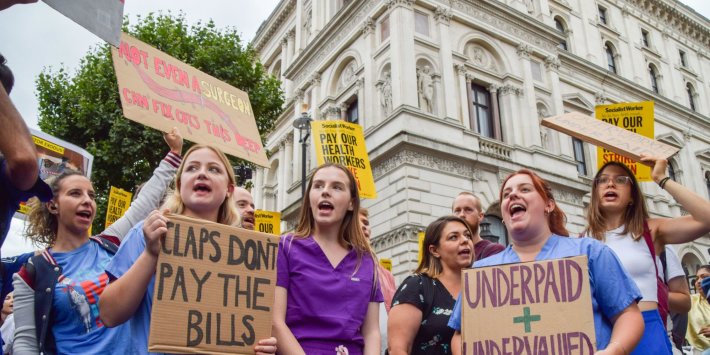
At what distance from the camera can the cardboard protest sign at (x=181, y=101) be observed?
4434mm

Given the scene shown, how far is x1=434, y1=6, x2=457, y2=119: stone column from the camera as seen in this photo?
18.8 metres

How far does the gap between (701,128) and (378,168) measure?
22326mm

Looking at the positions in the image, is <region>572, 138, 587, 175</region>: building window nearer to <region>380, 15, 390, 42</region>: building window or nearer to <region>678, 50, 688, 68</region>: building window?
<region>380, 15, 390, 42</region>: building window

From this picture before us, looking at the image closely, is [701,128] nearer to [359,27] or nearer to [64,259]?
[359,27]

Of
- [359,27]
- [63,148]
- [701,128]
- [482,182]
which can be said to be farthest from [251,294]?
[701,128]

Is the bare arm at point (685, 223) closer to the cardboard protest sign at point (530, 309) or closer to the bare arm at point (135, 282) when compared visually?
the cardboard protest sign at point (530, 309)

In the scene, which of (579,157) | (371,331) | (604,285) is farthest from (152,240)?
(579,157)

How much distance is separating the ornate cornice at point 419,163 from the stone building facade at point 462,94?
38mm

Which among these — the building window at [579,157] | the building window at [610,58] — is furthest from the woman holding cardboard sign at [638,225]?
the building window at [610,58]

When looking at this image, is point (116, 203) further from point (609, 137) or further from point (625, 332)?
point (625, 332)

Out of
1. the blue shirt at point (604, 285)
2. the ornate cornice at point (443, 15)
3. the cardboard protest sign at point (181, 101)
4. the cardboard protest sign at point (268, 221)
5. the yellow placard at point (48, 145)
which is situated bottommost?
the blue shirt at point (604, 285)

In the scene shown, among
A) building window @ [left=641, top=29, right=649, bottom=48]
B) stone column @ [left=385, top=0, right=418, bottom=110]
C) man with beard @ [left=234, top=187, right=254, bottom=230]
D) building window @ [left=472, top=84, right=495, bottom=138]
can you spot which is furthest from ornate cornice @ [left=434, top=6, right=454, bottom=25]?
building window @ [left=641, top=29, right=649, bottom=48]

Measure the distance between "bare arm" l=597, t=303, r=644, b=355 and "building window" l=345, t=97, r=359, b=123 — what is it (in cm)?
1882

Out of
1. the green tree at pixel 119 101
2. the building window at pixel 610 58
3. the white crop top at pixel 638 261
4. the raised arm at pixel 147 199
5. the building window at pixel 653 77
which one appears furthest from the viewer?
the building window at pixel 653 77
